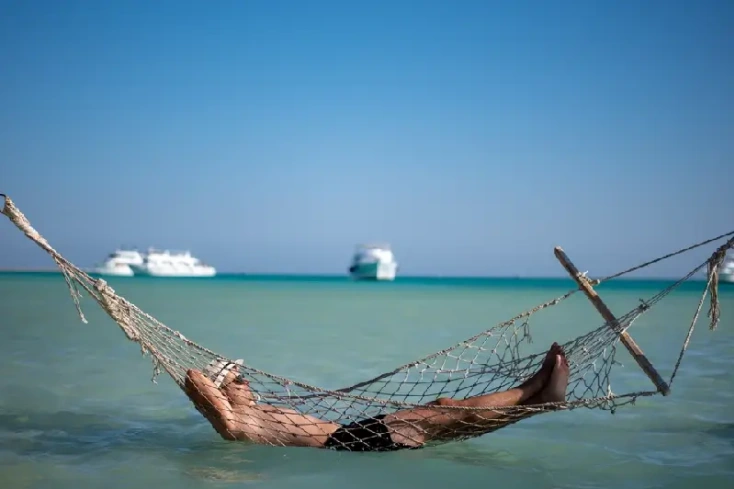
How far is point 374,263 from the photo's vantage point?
58281mm

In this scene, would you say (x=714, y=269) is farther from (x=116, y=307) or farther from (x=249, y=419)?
(x=116, y=307)

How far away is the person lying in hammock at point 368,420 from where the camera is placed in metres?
3.50

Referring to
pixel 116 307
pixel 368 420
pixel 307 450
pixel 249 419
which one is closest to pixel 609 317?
pixel 368 420

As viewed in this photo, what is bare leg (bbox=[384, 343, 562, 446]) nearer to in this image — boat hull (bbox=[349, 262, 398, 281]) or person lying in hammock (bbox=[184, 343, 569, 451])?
person lying in hammock (bbox=[184, 343, 569, 451])

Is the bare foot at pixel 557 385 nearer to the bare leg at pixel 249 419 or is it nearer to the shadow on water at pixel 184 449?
the shadow on water at pixel 184 449

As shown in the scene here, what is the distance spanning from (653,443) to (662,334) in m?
9.04

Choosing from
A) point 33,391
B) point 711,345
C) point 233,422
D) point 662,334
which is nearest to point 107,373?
point 33,391

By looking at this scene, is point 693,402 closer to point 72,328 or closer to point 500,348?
point 500,348

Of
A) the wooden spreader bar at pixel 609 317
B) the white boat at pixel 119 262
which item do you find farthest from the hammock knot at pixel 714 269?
the white boat at pixel 119 262

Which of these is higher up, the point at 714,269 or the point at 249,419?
the point at 714,269

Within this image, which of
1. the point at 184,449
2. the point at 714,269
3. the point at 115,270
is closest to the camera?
the point at 714,269

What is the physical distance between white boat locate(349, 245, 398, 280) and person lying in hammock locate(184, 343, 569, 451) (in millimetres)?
53227

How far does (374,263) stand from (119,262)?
27345 millimetres

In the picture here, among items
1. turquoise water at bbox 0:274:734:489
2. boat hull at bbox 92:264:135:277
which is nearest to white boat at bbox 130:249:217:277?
boat hull at bbox 92:264:135:277
